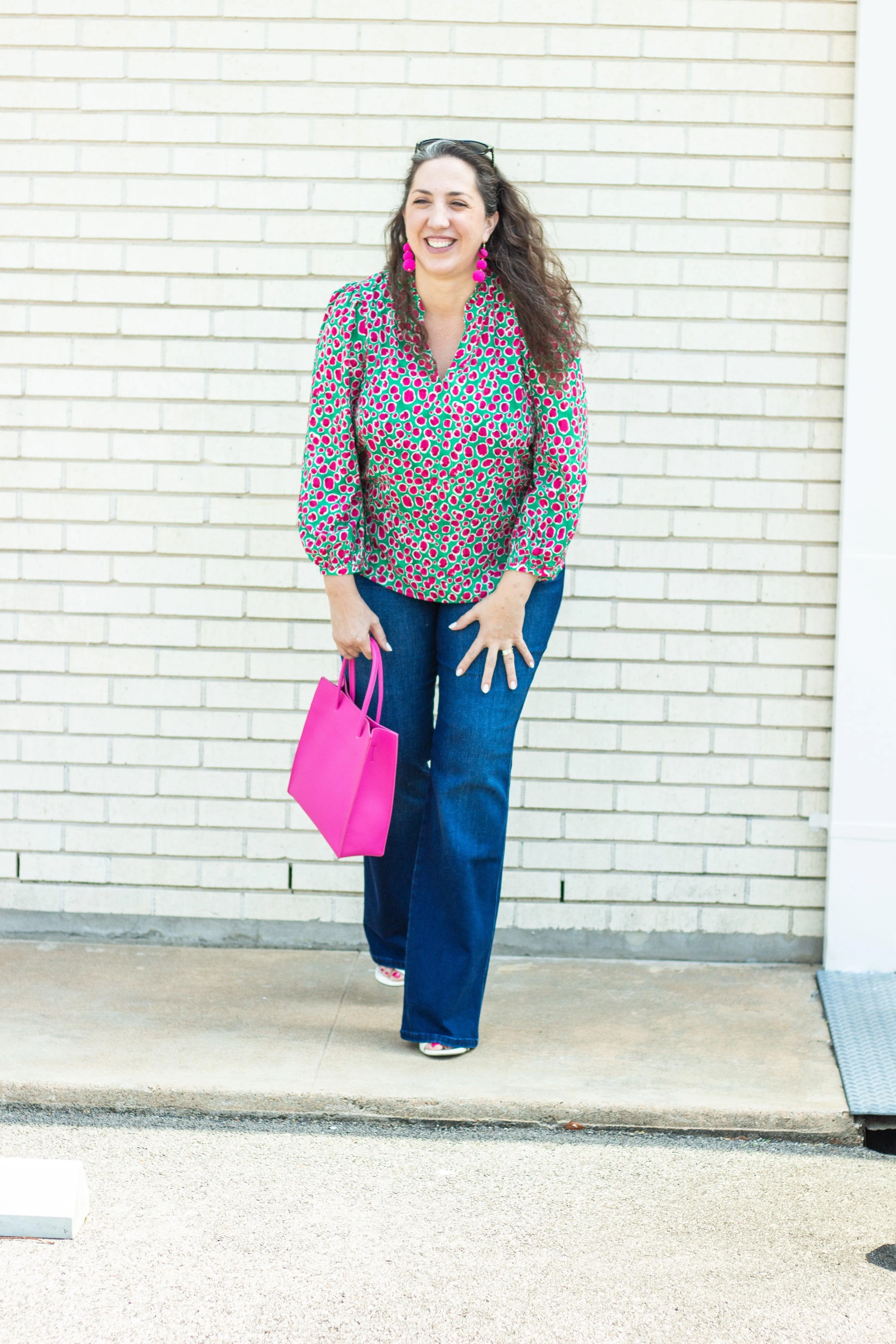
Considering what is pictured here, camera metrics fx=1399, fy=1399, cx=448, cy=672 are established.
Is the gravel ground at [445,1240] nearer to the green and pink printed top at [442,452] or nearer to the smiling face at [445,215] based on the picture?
the green and pink printed top at [442,452]

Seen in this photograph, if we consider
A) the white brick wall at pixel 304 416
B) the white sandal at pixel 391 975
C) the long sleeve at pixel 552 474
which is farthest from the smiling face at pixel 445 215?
the white sandal at pixel 391 975

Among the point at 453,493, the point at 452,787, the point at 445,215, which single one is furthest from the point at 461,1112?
the point at 445,215

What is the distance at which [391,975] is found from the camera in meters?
3.64

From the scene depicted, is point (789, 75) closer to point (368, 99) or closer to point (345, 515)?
point (368, 99)

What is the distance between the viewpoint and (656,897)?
3975 mm

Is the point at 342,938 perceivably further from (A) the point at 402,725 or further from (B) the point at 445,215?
(B) the point at 445,215

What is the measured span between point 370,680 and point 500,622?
33cm

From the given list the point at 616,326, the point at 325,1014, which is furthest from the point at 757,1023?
the point at 616,326

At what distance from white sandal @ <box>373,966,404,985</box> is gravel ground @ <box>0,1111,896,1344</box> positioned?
712 mm

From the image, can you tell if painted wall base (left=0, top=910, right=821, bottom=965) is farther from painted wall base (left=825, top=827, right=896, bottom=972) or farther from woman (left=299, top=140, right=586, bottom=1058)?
woman (left=299, top=140, right=586, bottom=1058)

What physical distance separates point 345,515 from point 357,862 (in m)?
1.25

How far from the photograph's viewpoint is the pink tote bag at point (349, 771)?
304cm

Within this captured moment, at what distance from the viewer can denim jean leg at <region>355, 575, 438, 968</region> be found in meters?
3.23

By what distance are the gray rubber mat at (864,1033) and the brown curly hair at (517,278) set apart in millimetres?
1679
